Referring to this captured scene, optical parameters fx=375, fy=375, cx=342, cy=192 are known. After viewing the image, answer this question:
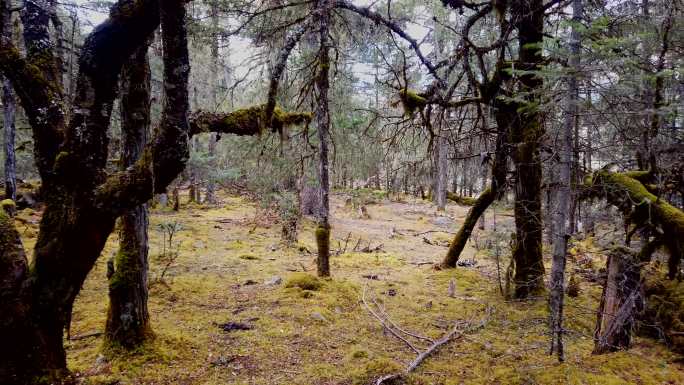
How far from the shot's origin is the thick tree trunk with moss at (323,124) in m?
5.58

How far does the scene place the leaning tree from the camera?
2.74 metres

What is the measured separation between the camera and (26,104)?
299cm

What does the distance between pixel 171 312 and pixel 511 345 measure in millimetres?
4636

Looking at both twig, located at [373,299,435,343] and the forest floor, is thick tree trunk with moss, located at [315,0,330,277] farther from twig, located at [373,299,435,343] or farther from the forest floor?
twig, located at [373,299,435,343]

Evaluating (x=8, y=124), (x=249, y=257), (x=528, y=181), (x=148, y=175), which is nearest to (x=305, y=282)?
(x=249, y=257)

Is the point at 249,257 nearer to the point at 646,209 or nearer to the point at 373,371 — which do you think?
the point at 373,371

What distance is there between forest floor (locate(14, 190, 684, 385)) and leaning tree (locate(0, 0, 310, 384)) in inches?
32.3

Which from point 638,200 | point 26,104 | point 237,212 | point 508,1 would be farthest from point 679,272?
point 237,212

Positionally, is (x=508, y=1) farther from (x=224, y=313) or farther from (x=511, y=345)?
(x=224, y=313)

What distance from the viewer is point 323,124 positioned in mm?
6199

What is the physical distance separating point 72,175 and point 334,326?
368 cm

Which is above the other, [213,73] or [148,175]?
[213,73]

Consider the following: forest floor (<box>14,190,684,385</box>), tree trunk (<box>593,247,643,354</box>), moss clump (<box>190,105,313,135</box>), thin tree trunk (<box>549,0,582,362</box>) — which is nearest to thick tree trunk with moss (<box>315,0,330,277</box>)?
forest floor (<box>14,190,684,385</box>)

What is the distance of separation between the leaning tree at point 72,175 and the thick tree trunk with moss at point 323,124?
2.95 metres
